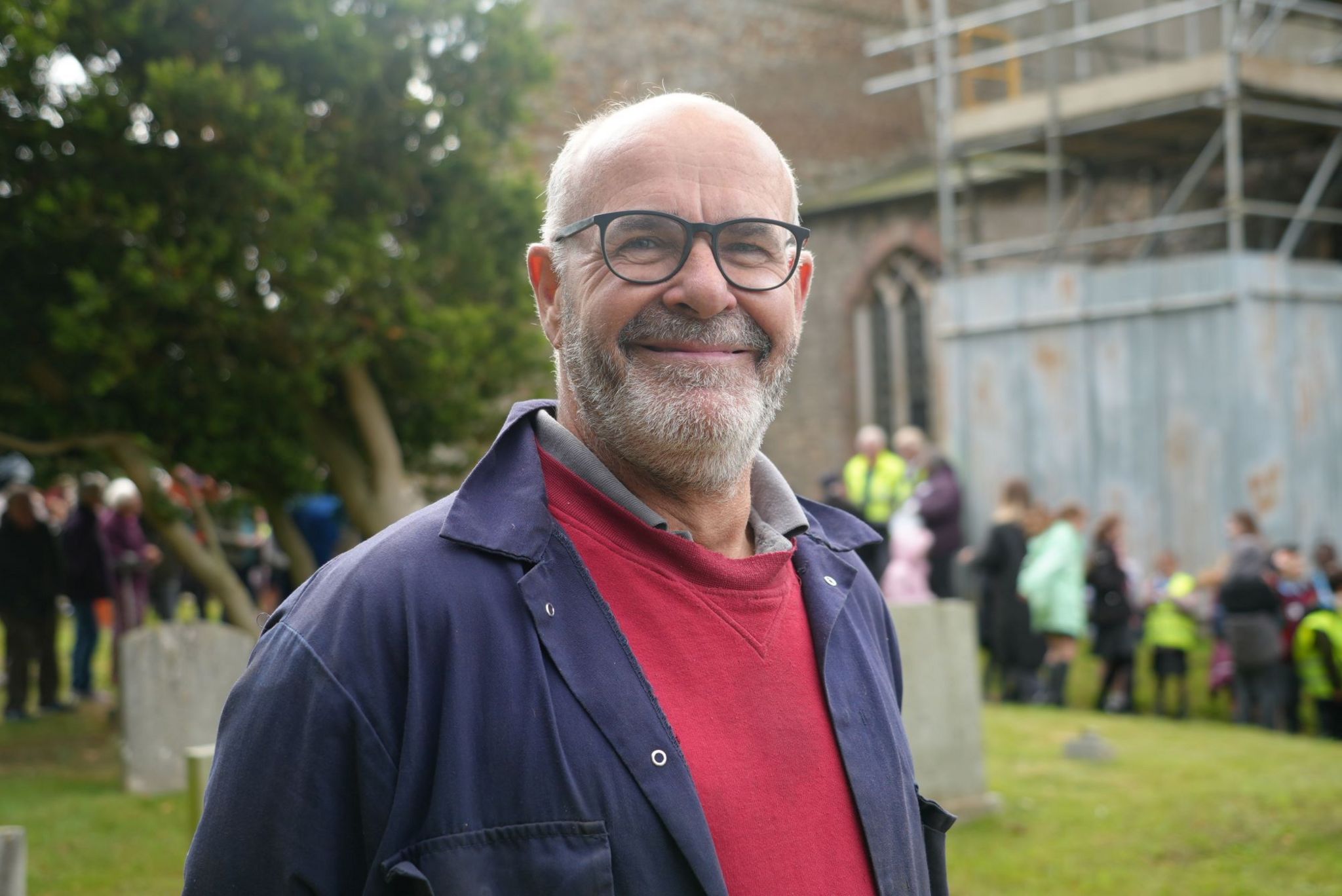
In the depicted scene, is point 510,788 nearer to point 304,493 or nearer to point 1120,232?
point 304,493

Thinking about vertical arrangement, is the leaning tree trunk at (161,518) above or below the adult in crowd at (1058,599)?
above

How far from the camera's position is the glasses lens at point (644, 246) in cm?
224

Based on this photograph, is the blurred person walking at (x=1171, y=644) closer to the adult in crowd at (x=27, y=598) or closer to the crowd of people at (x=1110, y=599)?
the crowd of people at (x=1110, y=599)

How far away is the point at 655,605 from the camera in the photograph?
2178 mm

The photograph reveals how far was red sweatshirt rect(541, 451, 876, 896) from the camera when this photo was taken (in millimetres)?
2092

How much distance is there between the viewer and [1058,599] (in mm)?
12031

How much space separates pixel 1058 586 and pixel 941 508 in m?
2.25

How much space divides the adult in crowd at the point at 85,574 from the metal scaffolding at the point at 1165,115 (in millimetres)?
10401

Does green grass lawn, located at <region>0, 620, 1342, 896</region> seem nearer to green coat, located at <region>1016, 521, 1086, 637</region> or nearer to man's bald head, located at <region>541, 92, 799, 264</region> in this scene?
green coat, located at <region>1016, 521, 1086, 637</region>

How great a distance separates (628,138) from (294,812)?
114 cm

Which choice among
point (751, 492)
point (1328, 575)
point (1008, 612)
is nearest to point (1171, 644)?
point (1008, 612)

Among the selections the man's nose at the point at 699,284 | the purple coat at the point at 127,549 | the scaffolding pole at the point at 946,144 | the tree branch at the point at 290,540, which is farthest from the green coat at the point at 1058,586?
the man's nose at the point at 699,284

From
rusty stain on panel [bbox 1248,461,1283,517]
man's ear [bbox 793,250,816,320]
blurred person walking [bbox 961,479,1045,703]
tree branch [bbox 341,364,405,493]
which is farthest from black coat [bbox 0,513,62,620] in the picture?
man's ear [bbox 793,250,816,320]

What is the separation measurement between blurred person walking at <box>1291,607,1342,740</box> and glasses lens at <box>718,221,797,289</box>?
9423 mm
